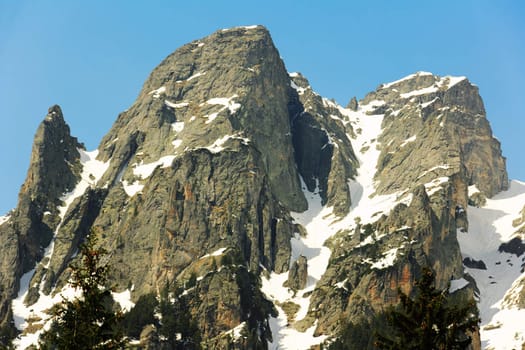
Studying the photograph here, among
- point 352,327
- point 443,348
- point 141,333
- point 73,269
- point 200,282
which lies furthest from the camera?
point 200,282

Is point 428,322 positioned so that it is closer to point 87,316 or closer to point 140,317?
point 87,316

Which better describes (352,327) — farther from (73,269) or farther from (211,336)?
(73,269)

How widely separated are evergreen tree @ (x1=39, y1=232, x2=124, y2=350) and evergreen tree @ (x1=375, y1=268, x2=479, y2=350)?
14.5m

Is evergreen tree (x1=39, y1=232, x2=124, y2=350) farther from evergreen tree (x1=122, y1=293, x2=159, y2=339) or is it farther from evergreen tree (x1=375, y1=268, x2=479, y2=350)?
evergreen tree (x1=122, y1=293, x2=159, y2=339)

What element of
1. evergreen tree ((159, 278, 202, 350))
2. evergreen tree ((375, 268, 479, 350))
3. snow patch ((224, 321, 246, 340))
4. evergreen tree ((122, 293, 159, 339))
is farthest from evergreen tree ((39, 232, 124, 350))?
snow patch ((224, 321, 246, 340))

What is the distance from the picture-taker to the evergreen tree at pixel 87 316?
41.6m

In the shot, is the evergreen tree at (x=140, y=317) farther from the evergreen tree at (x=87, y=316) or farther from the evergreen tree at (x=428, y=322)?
the evergreen tree at (x=428, y=322)

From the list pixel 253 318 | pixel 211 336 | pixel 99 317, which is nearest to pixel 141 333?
pixel 211 336

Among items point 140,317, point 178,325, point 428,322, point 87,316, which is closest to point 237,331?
point 178,325

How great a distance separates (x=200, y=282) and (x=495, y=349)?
252ft

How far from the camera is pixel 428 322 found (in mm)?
38719

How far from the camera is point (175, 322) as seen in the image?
176 m

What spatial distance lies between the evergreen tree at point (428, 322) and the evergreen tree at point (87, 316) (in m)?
14.5

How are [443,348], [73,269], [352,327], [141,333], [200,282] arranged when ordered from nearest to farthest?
[443,348] < [73,269] < [141,333] < [352,327] < [200,282]
